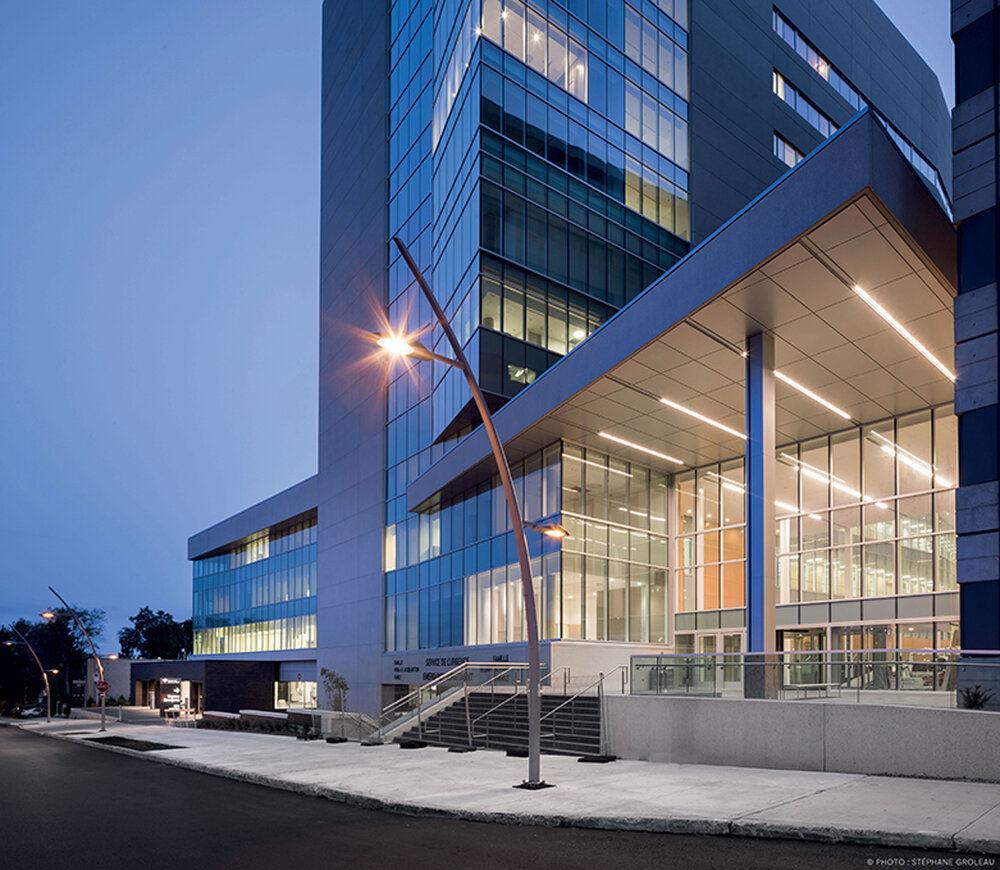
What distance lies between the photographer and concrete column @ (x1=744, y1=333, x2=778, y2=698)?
21438mm

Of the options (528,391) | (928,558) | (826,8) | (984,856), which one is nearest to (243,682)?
(528,391)

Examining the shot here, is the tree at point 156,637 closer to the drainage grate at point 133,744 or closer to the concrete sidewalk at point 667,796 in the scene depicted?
the drainage grate at point 133,744

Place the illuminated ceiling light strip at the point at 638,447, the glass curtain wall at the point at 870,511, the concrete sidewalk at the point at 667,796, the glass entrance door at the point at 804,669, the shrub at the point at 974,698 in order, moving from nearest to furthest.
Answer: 1. the concrete sidewalk at the point at 667,796
2. the shrub at the point at 974,698
3. the glass entrance door at the point at 804,669
4. the glass curtain wall at the point at 870,511
5. the illuminated ceiling light strip at the point at 638,447

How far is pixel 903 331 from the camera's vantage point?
20.7m

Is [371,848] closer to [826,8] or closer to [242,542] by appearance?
[826,8]

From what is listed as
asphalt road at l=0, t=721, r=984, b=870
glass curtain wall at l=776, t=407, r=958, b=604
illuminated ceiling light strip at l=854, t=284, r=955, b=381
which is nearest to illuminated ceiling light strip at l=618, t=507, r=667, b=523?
glass curtain wall at l=776, t=407, r=958, b=604

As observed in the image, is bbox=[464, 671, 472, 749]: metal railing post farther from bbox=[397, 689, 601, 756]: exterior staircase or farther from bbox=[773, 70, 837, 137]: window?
bbox=[773, 70, 837, 137]: window

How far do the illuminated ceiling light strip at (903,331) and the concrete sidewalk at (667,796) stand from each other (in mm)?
9393

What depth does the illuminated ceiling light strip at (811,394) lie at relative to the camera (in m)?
24.0

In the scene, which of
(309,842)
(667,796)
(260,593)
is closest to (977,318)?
(667,796)

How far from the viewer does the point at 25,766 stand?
2666cm

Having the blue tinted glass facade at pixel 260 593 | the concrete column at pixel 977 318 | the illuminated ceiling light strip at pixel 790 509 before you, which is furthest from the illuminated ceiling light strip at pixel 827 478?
the blue tinted glass facade at pixel 260 593

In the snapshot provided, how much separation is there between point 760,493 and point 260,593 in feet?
192

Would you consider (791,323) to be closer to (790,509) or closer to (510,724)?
(790,509)
